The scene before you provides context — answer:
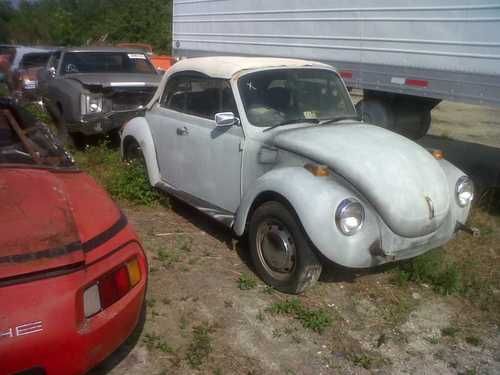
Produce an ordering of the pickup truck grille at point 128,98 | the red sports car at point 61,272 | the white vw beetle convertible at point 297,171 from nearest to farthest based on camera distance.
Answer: the red sports car at point 61,272 < the white vw beetle convertible at point 297,171 < the pickup truck grille at point 128,98

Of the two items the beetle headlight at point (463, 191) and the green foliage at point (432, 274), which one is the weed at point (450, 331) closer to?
the green foliage at point (432, 274)

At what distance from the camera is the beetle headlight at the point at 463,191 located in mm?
4137

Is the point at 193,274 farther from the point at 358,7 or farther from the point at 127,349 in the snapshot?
the point at 358,7

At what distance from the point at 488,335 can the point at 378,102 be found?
4.78 metres

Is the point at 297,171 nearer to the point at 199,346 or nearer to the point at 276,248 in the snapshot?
the point at 276,248

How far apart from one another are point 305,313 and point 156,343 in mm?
1076

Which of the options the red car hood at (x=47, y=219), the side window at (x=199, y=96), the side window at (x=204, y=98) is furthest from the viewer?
the side window at (x=204, y=98)

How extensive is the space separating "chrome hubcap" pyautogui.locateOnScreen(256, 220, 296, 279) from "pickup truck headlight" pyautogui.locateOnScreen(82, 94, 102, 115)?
4.24 m

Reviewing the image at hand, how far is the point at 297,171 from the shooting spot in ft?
12.4

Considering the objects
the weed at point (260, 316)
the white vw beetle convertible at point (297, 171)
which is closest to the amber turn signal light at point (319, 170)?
the white vw beetle convertible at point (297, 171)

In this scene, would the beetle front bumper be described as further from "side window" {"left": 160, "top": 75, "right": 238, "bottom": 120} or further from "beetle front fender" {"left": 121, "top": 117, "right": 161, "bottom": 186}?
"side window" {"left": 160, "top": 75, "right": 238, "bottom": 120}

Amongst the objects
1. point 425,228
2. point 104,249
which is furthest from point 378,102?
point 104,249

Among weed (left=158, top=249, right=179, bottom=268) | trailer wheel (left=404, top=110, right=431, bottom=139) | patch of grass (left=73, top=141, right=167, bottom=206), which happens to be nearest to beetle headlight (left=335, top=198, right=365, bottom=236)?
weed (left=158, top=249, right=179, bottom=268)

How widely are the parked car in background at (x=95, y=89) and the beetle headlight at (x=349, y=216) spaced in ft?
15.1
